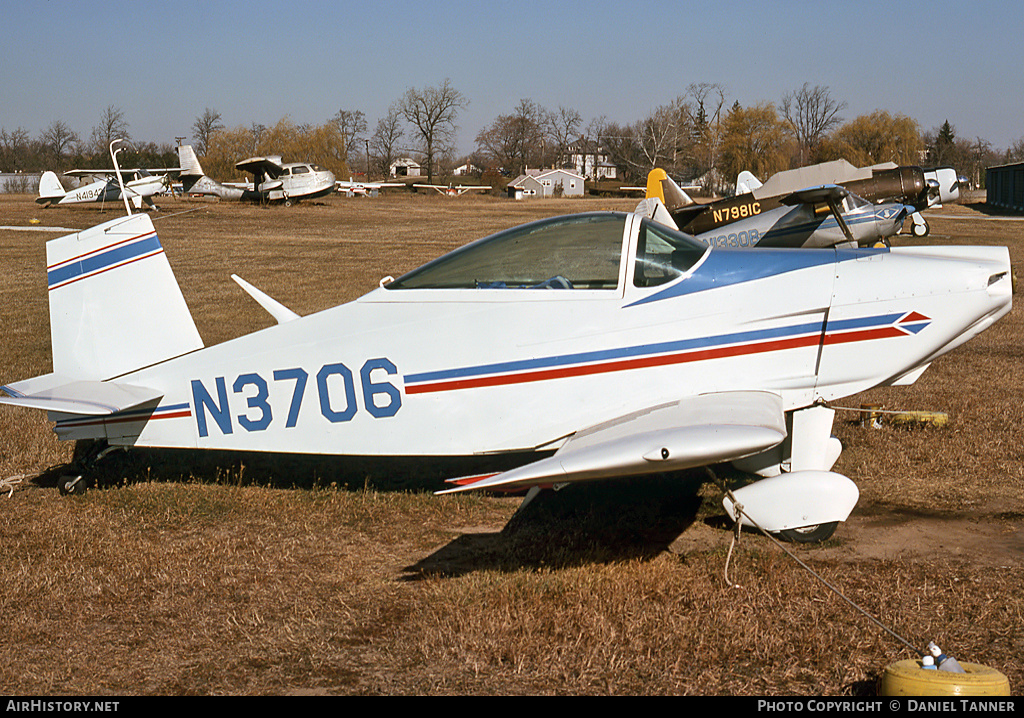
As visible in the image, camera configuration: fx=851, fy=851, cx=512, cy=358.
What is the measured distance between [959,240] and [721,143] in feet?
154

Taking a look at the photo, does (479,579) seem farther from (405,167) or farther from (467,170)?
(467,170)

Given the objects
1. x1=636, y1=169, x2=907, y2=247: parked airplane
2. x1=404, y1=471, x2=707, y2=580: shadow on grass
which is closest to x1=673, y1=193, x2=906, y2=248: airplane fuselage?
x1=636, y1=169, x2=907, y2=247: parked airplane

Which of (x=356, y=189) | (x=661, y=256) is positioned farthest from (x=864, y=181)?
(x=356, y=189)

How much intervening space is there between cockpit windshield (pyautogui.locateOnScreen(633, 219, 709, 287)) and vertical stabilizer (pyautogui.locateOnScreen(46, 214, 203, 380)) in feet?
9.78

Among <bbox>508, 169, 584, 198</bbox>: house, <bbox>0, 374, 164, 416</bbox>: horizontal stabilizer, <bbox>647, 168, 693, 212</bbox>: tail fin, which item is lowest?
<bbox>0, 374, 164, 416</bbox>: horizontal stabilizer

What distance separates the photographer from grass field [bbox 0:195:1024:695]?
12.1 feet

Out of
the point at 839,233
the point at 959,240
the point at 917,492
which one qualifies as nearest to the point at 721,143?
the point at 959,240

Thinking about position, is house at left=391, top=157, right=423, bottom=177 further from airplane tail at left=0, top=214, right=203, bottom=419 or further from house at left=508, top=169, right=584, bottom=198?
airplane tail at left=0, top=214, right=203, bottom=419

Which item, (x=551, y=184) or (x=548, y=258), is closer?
(x=548, y=258)

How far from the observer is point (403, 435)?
5180 millimetres

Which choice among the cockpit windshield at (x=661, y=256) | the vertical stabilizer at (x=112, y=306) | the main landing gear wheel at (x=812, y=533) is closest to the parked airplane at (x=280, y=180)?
the vertical stabilizer at (x=112, y=306)

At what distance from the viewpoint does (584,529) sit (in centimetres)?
532

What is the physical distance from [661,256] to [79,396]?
3.68 meters
